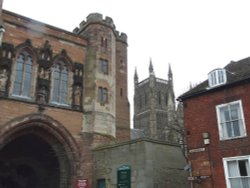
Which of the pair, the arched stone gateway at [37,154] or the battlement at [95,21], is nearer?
the arched stone gateway at [37,154]

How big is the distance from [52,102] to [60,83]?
1.69 metres

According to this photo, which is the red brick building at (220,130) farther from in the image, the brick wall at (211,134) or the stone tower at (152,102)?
the stone tower at (152,102)

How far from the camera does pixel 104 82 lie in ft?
75.3

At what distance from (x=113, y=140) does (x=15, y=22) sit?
34.3 feet

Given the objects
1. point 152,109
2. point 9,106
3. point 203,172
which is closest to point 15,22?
point 9,106

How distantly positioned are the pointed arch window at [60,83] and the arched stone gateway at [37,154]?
198 centimetres

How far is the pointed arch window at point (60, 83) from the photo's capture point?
2103 cm

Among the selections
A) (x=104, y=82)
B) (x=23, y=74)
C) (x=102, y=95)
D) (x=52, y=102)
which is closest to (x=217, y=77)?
(x=102, y=95)

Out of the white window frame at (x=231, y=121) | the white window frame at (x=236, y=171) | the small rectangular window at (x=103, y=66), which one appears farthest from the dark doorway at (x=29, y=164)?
the white window frame at (x=236, y=171)

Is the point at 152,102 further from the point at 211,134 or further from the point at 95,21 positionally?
the point at 211,134

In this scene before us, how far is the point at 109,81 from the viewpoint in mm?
23344

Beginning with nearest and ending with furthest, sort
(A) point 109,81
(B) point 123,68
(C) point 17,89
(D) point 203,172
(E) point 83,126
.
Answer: (D) point 203,172
(C) point 17,89
(E) point 83,126
(A) point 109,81
(B) point 123,68

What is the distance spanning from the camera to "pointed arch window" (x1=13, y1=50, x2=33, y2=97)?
1962 cm

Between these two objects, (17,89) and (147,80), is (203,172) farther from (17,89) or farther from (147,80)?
(147,80)
